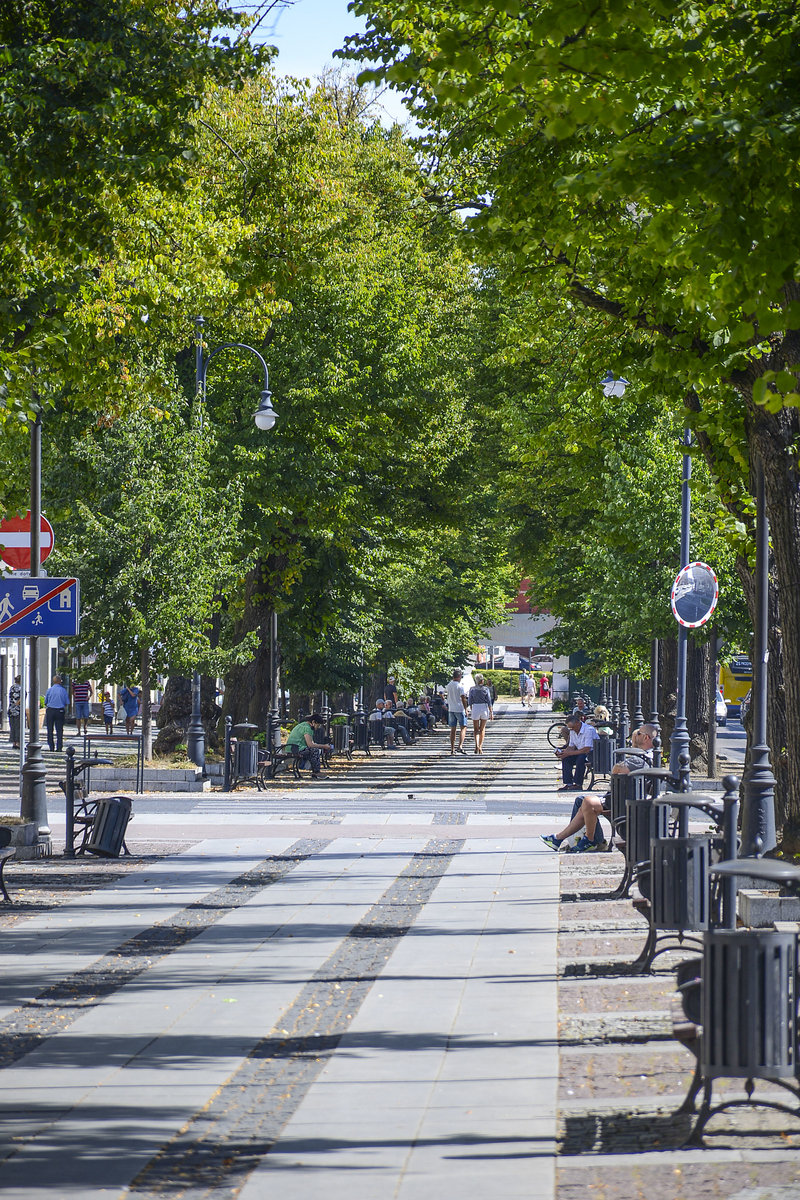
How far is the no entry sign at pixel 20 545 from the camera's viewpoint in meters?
18.0

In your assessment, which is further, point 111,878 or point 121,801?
point 121,801

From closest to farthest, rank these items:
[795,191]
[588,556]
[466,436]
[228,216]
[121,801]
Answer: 1. [795,191]
2. [121,801]
3. [228,216]
4. [588,556]
5. [466,436]

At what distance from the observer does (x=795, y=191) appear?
27.4 ft

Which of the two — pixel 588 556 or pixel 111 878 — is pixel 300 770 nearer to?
pixel 588 556

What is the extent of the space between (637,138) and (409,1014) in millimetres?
6006

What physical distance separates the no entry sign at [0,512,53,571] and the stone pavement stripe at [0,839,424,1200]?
21.5ft

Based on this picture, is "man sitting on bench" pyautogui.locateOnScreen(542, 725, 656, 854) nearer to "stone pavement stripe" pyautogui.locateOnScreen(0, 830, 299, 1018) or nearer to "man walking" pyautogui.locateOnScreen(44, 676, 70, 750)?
"stone pavement stripe" pyautogui.locateOnScreen(0, 830, 299, 1018)

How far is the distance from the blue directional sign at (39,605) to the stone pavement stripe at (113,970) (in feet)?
11.2

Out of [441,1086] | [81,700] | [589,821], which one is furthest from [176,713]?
[441,1086]

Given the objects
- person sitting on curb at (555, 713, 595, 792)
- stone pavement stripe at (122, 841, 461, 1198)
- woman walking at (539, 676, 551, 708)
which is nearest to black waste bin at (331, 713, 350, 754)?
person sitting on curb at (555, 713, 595, 792)

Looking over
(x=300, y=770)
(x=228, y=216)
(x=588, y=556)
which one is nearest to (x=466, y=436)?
(x=588, y=556)

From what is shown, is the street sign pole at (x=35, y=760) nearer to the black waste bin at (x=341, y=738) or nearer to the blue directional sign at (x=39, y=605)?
the blue directional sign at (x=39, y=605)

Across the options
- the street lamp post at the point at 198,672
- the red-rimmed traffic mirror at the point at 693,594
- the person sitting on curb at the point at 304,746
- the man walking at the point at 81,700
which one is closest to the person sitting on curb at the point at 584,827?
the red-rimmed traffic mirror at the point at 693,594

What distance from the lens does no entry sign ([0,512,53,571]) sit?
18.0 meters
